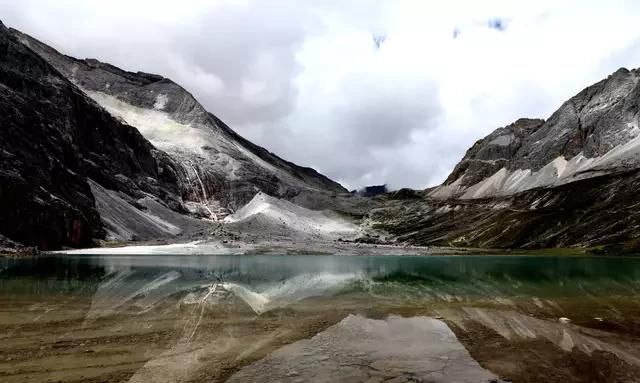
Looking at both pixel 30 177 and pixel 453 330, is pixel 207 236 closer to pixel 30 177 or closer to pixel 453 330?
pixel 30 177

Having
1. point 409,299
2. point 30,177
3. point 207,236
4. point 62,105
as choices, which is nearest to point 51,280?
point 409,299

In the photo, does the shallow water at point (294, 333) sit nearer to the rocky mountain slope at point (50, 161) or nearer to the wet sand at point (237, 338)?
the wet sand at point (237, 338)

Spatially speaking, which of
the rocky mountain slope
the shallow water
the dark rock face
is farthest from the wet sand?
Result: the rocky mountain slope

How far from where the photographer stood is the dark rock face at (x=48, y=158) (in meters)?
109

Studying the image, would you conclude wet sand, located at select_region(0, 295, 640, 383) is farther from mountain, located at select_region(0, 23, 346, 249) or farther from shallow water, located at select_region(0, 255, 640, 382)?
mountain, located at select_region(0, 23, 346, 249)

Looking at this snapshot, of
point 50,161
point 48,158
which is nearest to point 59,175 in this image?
point 50,161

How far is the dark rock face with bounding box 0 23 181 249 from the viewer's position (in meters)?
109

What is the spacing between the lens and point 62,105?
Result: 17225 cm

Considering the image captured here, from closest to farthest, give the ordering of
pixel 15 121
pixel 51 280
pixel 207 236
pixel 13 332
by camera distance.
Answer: pixel 13 332
pixel 51 280
pixel 15 121
pixel 207 236

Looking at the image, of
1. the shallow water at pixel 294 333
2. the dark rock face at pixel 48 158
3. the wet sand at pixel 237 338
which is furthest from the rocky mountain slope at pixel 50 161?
the wet sand at pixel 237 338

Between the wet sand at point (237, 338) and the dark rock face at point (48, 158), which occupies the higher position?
the dark rock face at point (48, 158)

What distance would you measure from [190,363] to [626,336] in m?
18.6

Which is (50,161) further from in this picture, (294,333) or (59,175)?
(294,333)

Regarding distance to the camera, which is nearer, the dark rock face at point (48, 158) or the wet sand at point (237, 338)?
the wet sand at point (237, 338)
